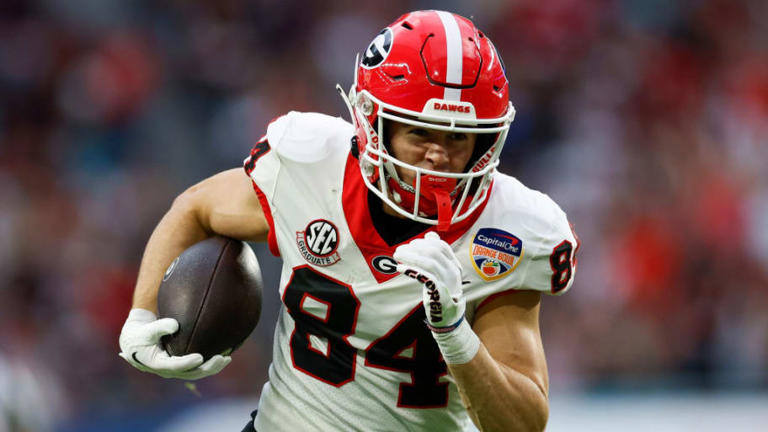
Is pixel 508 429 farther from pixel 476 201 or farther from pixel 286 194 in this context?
pixel 286 194

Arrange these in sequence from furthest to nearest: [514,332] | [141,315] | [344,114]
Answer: [344,114], [141,315], [514,332]

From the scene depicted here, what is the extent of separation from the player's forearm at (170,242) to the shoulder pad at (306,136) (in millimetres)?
361

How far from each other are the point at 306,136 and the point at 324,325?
0.48m

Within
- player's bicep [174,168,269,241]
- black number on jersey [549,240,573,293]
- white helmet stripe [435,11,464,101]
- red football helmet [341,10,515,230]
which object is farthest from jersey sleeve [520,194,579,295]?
player's bicep [174,168,269,241]

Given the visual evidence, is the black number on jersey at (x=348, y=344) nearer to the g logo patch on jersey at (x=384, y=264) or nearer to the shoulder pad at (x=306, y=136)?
the g logo patch on jersey at (x=384, y=264)

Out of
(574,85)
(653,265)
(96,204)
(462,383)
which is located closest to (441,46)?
(462,383)

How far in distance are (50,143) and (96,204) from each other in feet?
1.73

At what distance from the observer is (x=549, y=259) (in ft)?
7.54

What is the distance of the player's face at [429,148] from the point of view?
2.19 m

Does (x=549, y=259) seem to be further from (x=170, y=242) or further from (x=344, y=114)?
(x=344, y=114)

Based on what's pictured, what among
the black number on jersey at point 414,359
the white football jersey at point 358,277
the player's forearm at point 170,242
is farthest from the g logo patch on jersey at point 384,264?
the player's forearm at point 170,242

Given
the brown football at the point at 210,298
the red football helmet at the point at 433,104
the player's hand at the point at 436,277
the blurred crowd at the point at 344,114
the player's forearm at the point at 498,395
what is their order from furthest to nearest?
the blurred crowd at the point at 344,114
the brown football at the point at 210,298
the red football helmet at the point at 433,104
the player's forearm at the point at 498,395
the player's hand at the point at 436,277

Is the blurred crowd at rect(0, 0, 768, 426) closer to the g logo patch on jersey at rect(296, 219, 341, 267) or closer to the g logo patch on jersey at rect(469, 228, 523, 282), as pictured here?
the g logo patch on jersey at rect(296, 219, 341, 267)

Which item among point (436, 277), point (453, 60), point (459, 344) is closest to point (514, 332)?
point (459, 344)
